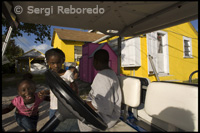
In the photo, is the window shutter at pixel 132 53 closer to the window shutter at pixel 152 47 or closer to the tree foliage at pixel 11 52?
the window shutter at pixel 152 47

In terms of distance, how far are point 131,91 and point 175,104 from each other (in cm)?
52

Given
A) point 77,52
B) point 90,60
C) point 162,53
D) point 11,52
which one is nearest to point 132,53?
point 162,53

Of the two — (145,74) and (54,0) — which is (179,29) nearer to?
(145,74)

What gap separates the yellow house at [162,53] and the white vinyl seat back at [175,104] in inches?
205

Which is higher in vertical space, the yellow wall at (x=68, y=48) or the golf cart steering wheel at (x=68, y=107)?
the yellow wall at (x=68, y=48)

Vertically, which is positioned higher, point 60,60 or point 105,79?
point 60,60

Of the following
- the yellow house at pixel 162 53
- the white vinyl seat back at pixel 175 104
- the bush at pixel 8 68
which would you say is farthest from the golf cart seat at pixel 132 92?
the bush at pixel 8 68

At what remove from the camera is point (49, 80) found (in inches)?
35.8

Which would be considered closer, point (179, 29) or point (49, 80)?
point (49, 80)

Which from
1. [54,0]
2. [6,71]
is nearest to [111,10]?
[54,0]

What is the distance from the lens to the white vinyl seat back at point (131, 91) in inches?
56.5

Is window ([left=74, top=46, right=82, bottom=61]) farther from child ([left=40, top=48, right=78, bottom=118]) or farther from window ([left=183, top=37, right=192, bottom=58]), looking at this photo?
child ([left=40, top=48, right=78, bottom=118])

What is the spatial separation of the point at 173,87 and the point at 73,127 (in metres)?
0.94

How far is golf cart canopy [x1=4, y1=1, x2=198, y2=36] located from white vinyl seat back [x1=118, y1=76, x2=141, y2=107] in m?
0.82
